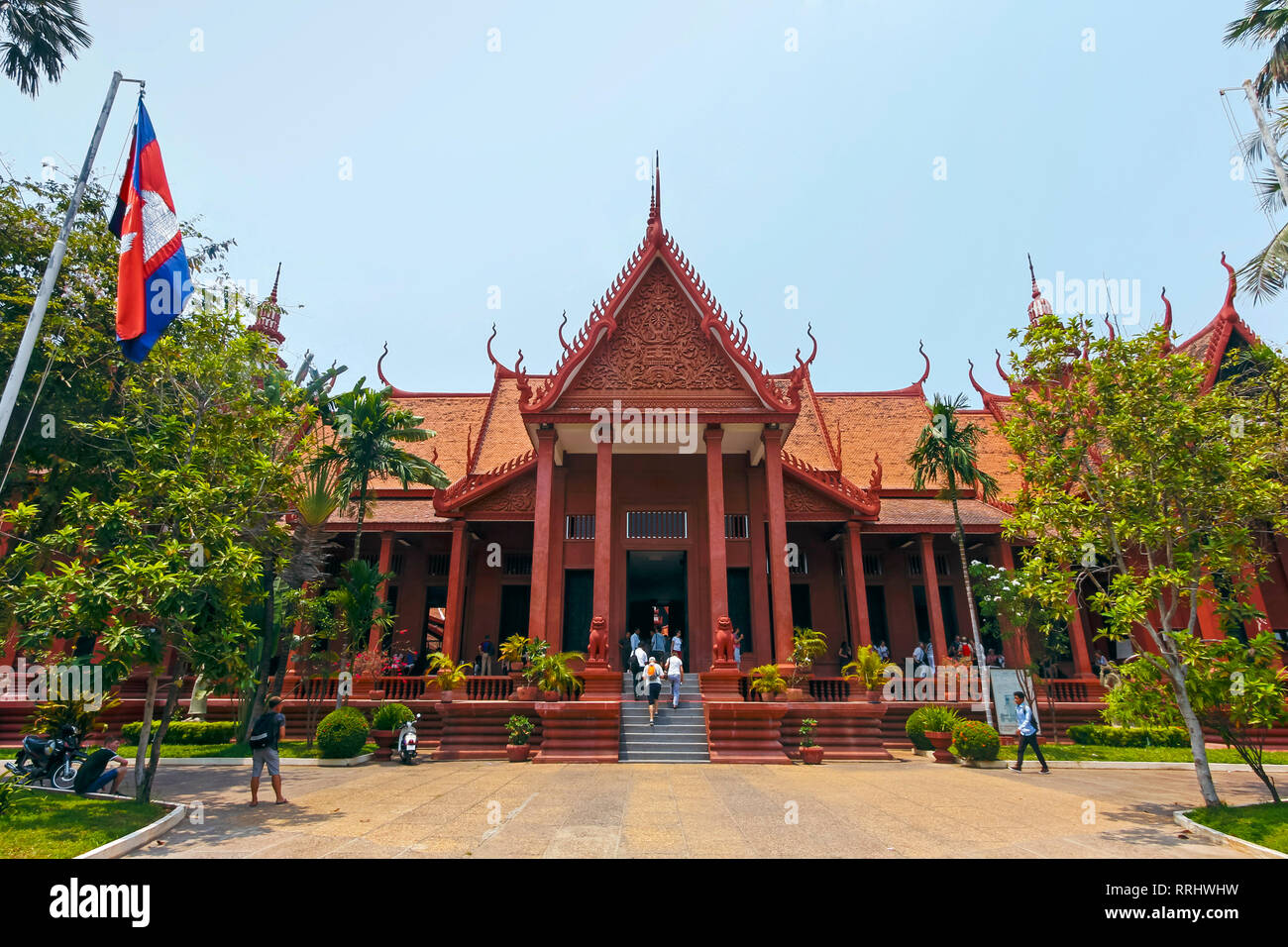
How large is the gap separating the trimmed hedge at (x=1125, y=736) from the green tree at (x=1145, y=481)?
6.96 meters

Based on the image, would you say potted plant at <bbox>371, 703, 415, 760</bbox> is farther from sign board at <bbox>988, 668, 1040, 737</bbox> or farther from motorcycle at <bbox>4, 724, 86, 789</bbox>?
sign board at <bbox>988, 668, 1040, 737</bbox>

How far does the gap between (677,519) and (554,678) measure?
19.4 feet

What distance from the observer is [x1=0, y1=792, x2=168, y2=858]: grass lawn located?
5.68m

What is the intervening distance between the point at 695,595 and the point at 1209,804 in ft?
33.9

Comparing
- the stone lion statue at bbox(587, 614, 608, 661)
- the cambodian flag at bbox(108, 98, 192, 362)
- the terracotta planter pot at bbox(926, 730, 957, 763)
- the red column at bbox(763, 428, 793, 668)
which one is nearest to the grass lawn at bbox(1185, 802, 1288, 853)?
the terracotta planter pot at bbox(926, 730, 957, 763)

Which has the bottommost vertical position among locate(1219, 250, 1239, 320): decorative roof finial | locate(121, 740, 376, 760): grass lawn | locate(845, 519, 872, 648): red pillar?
locate(121, 740, 376, 760): grass lawn

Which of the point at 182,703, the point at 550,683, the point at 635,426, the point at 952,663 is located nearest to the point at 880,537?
the point at 952,663

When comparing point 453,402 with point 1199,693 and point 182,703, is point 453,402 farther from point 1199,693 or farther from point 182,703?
point 1199,693

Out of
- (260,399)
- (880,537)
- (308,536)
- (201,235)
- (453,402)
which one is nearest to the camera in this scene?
(260,399)

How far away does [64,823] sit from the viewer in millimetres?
6641

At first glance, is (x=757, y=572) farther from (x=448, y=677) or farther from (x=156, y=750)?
(x=156, y=750)

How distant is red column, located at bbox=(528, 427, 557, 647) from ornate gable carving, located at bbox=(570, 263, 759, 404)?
4.85 ft

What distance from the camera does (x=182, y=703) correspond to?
55.7 ft

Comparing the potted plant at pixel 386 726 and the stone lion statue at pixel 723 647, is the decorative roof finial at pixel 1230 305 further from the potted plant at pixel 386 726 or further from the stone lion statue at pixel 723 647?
the potted plant at pixel 386 726
